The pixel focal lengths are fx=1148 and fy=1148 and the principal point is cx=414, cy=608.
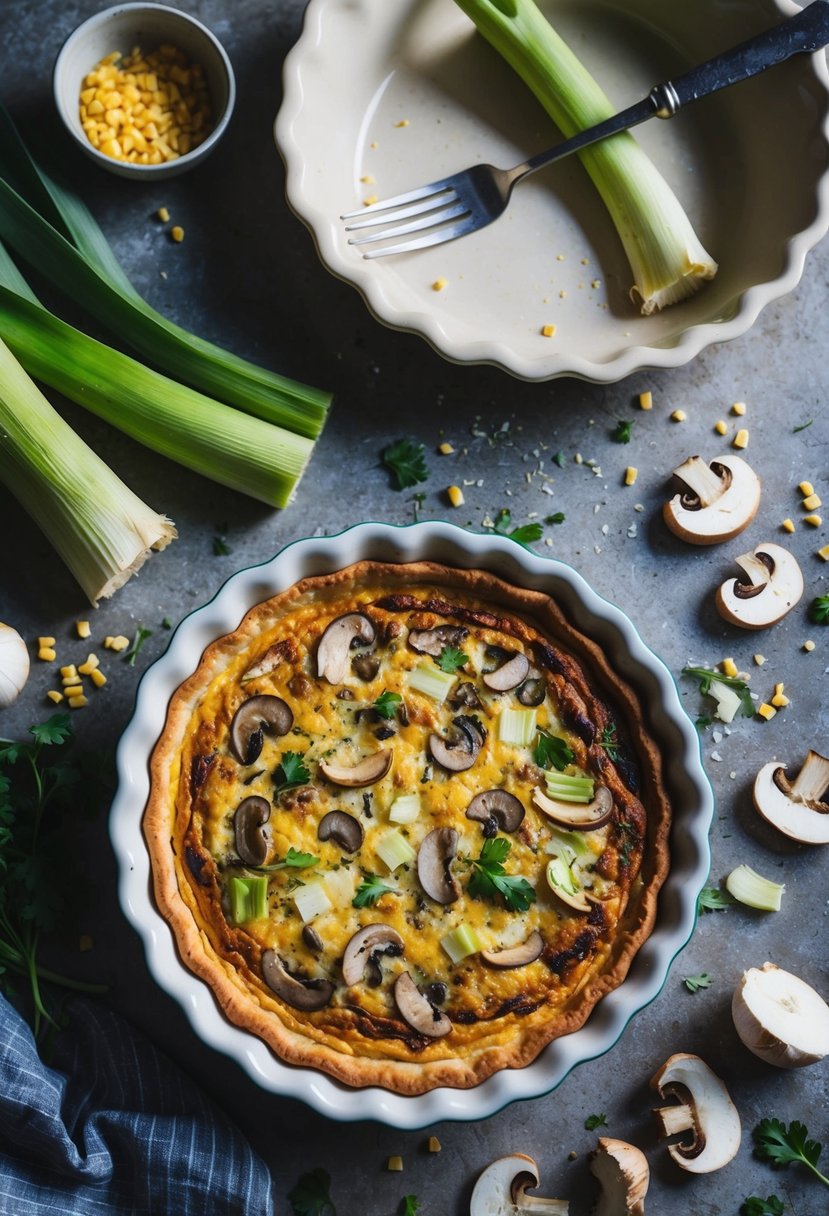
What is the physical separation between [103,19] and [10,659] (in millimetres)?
1901

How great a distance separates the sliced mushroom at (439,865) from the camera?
2.99 metres

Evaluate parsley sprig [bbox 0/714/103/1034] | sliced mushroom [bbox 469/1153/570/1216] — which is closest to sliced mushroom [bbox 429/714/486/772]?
parsley sprig [bbox 0/714/103/1034]

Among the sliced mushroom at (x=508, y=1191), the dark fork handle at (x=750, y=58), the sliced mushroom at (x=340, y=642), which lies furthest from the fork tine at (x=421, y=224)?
the sliced mushroom at (x=508, y=1191)

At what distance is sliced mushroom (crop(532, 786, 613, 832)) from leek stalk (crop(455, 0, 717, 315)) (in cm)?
148

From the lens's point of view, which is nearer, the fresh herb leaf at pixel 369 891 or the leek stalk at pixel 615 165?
the fresh herb leaf at pixel 369 891

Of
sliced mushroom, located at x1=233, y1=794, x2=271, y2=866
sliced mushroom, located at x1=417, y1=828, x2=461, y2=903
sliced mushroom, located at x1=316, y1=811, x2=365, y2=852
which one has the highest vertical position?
sliced mushroom, located at x1=233, y1=794, x2=271, y2=866

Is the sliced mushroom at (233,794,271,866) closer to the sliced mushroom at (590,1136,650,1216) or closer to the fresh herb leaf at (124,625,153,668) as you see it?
the fresh herb leaf at (124,625,153,668)

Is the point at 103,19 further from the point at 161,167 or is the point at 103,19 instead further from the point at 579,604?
the point at 579,604

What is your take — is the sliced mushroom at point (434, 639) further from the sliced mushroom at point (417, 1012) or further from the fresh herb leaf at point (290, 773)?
the sliced mushroom at point (417, 1012)

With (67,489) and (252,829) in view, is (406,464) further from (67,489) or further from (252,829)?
(252,829)

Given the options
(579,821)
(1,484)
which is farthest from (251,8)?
Answer: (579,821)

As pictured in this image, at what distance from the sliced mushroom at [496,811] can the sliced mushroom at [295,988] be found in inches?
22.5

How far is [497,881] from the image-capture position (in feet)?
9.66

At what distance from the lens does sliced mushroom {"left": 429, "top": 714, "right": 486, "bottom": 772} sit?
305 cm
